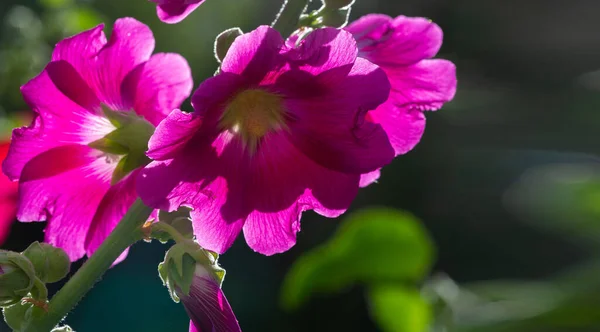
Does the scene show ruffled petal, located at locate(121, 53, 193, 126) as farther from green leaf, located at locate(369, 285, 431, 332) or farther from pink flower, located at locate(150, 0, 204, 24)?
green leaf, located at locate(369, 285, 431, 332)

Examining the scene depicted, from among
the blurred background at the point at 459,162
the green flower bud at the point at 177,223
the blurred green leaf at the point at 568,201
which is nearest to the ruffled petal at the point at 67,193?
the green flower bud at the point at 177,223

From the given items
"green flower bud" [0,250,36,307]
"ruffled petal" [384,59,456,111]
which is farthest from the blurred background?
"green flower bud" [0,250,36,307]

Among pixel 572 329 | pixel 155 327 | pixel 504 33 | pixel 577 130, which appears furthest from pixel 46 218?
pixel 504 33

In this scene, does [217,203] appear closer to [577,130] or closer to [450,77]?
[450,77]

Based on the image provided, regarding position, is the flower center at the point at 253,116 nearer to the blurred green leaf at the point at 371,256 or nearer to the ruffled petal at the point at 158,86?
the ruffled petal at the point at 158,86

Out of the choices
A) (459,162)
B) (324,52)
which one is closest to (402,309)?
(324,52)
